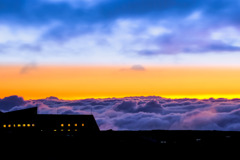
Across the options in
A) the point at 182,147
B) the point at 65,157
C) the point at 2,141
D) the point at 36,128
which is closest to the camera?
the point at 65,157

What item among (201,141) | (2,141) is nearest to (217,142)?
(201,141)

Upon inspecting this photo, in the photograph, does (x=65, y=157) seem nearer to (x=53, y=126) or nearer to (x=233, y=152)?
(x=233, y=152)

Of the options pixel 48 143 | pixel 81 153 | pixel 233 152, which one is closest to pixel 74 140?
pixel 48 143

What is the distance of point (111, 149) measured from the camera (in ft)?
358

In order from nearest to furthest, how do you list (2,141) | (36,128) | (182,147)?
1. (182,147)
2. (2,141)
3. (36,128)

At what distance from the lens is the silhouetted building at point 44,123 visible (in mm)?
163750

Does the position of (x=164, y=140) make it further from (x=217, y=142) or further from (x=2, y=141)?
(x=2, y=141)

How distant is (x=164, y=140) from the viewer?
119 metres

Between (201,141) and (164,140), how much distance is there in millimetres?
13059

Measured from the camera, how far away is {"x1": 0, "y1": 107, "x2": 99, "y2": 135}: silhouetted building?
163750 mm

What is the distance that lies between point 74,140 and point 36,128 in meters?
47.3

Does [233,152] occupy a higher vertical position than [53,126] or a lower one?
lower

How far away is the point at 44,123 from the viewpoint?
175 metres

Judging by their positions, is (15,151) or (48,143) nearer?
(15,151)
